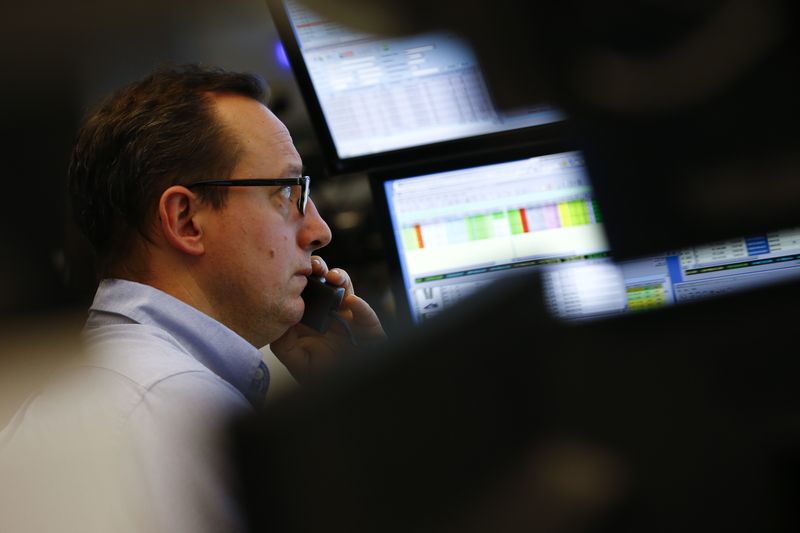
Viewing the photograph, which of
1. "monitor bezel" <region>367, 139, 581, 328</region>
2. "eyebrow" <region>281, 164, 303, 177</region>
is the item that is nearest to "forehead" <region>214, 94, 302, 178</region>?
"eyebrow" <region>281, 164, 303, 177</region>

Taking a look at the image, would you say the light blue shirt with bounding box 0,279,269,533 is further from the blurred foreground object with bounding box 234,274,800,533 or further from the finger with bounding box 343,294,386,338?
the finger with bounding box 343,294,386,338

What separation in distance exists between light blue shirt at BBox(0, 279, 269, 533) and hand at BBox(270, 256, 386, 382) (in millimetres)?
205

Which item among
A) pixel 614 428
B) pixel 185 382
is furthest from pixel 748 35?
pixel 185 382

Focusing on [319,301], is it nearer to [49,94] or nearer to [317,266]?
[317,266]

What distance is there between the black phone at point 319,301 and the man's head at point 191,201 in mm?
100

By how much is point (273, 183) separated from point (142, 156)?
0.19 m

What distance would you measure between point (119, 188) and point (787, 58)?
3.58ft

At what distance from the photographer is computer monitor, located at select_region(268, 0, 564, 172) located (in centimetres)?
120

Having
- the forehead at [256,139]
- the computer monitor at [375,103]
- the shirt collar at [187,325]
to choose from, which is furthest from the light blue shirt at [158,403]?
the computer monitor at [375,103]

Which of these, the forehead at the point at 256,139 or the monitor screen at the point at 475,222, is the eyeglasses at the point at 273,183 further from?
the monitor screen at the point at 475,222

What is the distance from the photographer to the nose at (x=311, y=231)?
4.11ft

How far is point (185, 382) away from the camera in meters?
0.80

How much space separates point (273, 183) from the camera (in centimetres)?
121

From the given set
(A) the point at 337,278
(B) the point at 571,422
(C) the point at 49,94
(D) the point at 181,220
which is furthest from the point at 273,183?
(B) the point at 571,422
